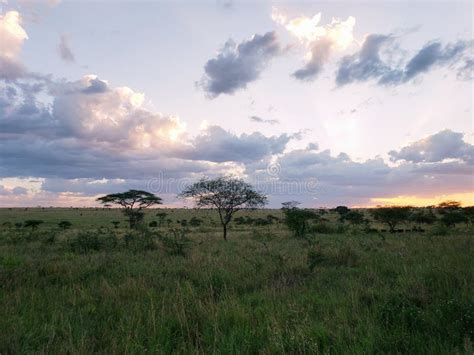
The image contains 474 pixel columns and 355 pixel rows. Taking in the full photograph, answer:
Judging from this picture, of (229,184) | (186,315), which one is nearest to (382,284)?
(186,315)

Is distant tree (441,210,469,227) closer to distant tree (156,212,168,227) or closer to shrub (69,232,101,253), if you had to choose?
distant tree (156,212,168,227)

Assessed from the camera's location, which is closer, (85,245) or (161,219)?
(85,245)

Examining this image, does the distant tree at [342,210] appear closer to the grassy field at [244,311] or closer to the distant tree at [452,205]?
the distant tree at [452,205]

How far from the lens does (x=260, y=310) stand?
5.76m

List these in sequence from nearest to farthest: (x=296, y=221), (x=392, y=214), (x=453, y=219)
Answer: (x=296, y=221), (x=392, y=214), (x=453, y=219)

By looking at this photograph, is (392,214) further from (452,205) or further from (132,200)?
(132,200)

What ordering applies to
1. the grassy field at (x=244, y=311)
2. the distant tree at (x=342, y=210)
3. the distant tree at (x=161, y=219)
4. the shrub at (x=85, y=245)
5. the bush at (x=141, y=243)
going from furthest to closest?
the distant tree at (x=342, y=210) → the distant tree at (x=161, y=219) → the bush at (x=141, y=243) → the shrub at (x=85, y=245) → the grassy field at (x=244, y=311)

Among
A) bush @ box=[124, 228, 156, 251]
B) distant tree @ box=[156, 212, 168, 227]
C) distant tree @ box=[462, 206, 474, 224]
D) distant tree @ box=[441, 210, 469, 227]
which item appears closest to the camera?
bush @ box=[124, 228, 156, 251]

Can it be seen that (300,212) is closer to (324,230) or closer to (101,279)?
(324,230)

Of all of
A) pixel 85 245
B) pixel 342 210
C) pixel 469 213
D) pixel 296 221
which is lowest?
pixel 85 245

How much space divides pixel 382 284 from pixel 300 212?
25.3 m

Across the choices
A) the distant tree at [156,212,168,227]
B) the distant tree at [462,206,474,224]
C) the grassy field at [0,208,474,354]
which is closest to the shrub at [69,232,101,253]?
the grassy field at [0,208,474,354]

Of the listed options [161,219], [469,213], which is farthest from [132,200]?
[469,213]

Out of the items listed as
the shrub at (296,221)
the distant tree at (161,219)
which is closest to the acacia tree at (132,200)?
the distant tree at (161,219)
